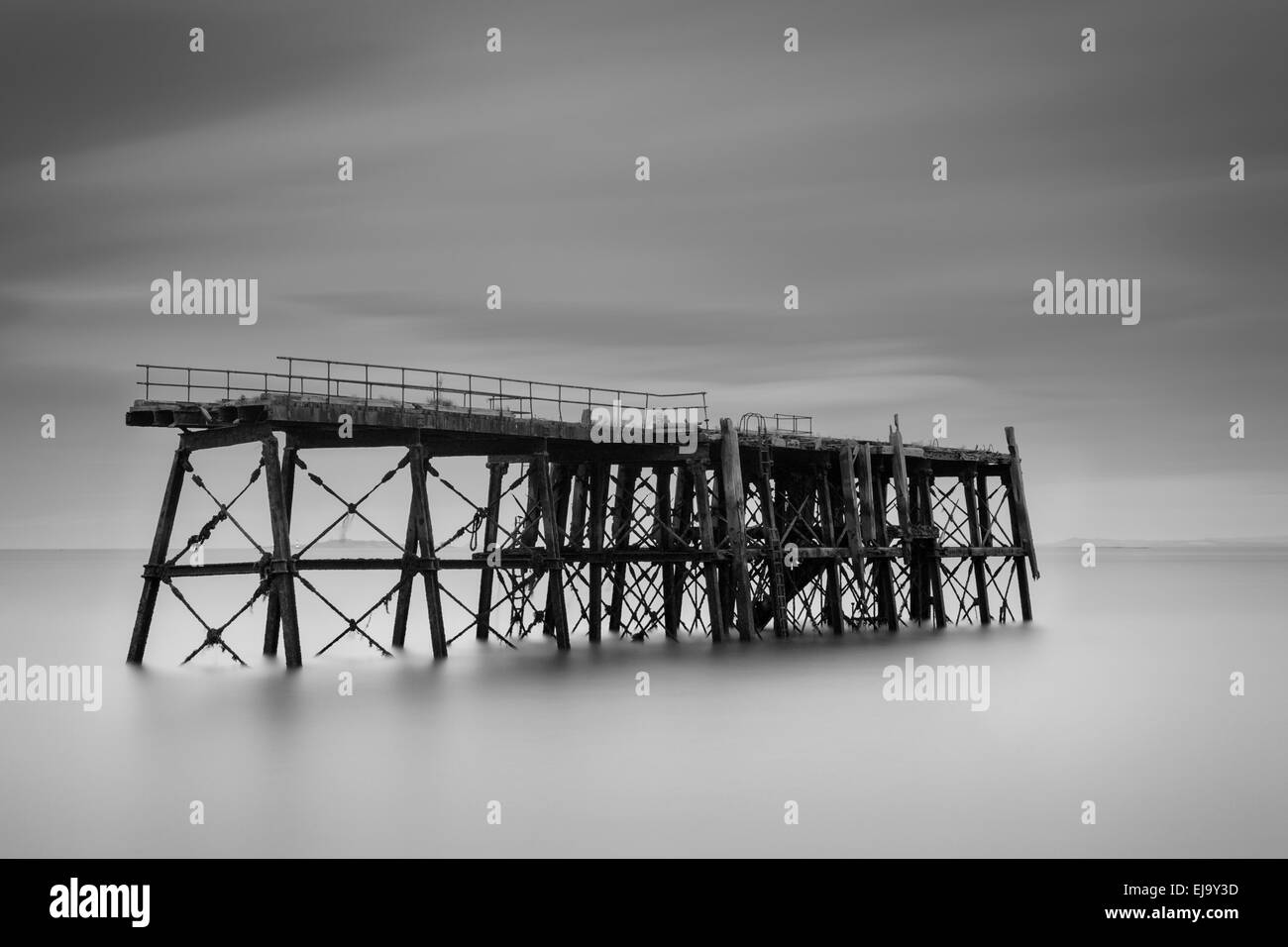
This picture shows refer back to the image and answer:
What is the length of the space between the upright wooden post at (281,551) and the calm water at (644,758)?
4.08 feet

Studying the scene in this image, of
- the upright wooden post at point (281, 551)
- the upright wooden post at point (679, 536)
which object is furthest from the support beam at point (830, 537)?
the upright wooden post at point (281, 551)

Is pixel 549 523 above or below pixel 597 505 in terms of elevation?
below

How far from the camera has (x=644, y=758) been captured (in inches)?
1123

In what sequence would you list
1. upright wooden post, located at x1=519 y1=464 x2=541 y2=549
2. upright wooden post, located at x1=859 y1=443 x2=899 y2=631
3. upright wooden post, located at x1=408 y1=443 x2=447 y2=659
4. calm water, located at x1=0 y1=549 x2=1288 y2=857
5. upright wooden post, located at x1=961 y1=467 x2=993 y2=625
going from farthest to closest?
1. upright wooden post, located at x1=961 y1=467 x2=993 y2=625
2. upright wooden post, located at x1=859 y1=443 x2=899 y2=631
3. upright wooden post, located at x1=519 y1=464 x2=541 y2=549
4. upright wooden post, located at x1=408 y1=443 x2=447 y2=659
5. calm water, located at x1=0 y1=549 x2=1288 y2=857

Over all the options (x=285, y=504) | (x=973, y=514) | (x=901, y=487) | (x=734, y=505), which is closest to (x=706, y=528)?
(x=734, y=505)

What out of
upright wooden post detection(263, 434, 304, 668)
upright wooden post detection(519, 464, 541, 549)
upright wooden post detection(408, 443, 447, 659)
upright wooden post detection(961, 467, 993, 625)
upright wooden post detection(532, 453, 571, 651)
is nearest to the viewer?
upright wooden post detection(263, 434, 304, 668)

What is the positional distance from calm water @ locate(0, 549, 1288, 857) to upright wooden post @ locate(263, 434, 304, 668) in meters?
1.24

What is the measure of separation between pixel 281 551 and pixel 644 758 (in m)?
9.00

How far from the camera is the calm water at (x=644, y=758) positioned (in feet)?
74.4

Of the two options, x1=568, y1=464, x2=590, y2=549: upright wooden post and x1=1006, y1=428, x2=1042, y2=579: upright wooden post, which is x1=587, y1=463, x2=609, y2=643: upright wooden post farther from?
x1=1006, y1=428, x2=1042, y2=579: upright wooden post

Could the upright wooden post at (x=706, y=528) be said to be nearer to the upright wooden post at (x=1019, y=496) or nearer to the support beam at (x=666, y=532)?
the support beam at (x=666, y=532)

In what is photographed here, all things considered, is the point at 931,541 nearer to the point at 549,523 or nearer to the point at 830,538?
the point at 830,538

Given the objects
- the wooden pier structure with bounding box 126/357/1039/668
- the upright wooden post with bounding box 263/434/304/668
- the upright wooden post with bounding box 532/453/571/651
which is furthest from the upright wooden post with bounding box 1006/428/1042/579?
the upright wooden post with bounding box 263/434/304/668

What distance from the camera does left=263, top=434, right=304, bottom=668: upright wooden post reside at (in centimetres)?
3212
